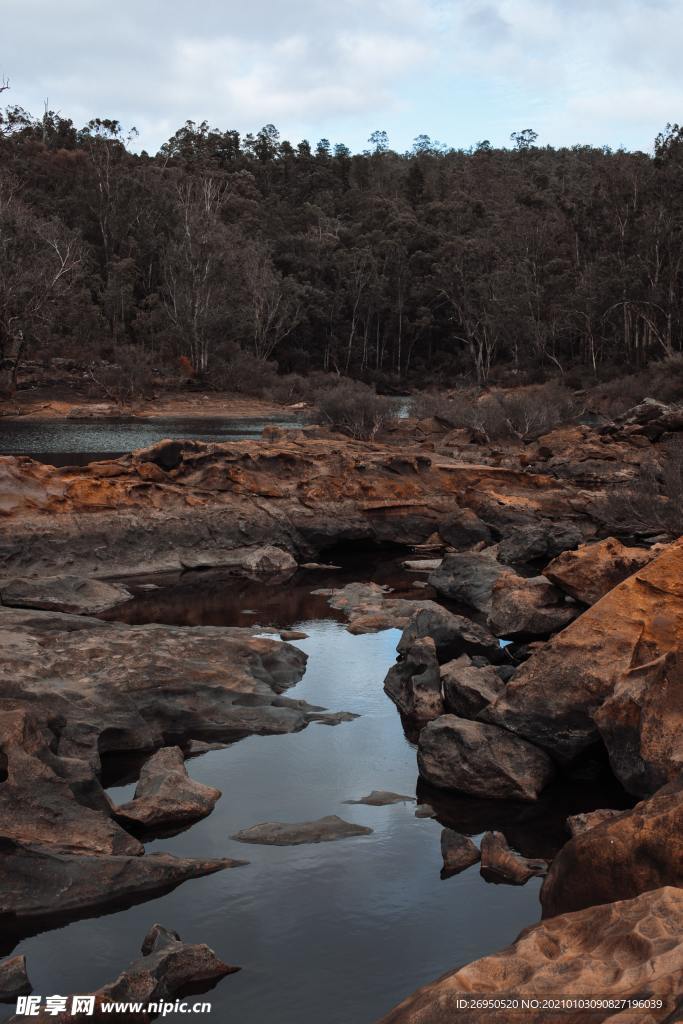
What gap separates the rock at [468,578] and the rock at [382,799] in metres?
4.62

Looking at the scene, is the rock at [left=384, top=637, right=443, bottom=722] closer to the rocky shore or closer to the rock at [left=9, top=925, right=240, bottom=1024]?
the rocky shore

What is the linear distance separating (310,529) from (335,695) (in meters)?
6.32

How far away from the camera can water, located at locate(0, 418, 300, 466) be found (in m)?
25.2

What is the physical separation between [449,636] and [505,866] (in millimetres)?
3679

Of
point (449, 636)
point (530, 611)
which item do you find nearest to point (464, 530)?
point (530, 611)

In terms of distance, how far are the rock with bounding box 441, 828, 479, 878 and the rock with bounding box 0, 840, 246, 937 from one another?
1.30m

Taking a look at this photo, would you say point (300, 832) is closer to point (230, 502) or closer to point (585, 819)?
point (585, 819)

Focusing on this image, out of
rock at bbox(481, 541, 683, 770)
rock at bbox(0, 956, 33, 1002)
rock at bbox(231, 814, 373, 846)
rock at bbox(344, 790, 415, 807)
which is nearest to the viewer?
rock at bbox(0, 956, 33, 1002)

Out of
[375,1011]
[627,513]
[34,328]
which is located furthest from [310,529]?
[34,328]

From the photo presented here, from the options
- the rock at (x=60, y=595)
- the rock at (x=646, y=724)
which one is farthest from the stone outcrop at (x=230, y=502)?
the rock at (x=646, y=724)

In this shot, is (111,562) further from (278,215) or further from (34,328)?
(278,215)

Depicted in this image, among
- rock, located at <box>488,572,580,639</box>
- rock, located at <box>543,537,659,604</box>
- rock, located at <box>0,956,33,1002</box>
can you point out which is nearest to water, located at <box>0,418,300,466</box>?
rock, located at <box>488,572,580,639</box>

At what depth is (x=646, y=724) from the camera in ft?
17.0

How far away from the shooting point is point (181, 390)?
47.9 metres
